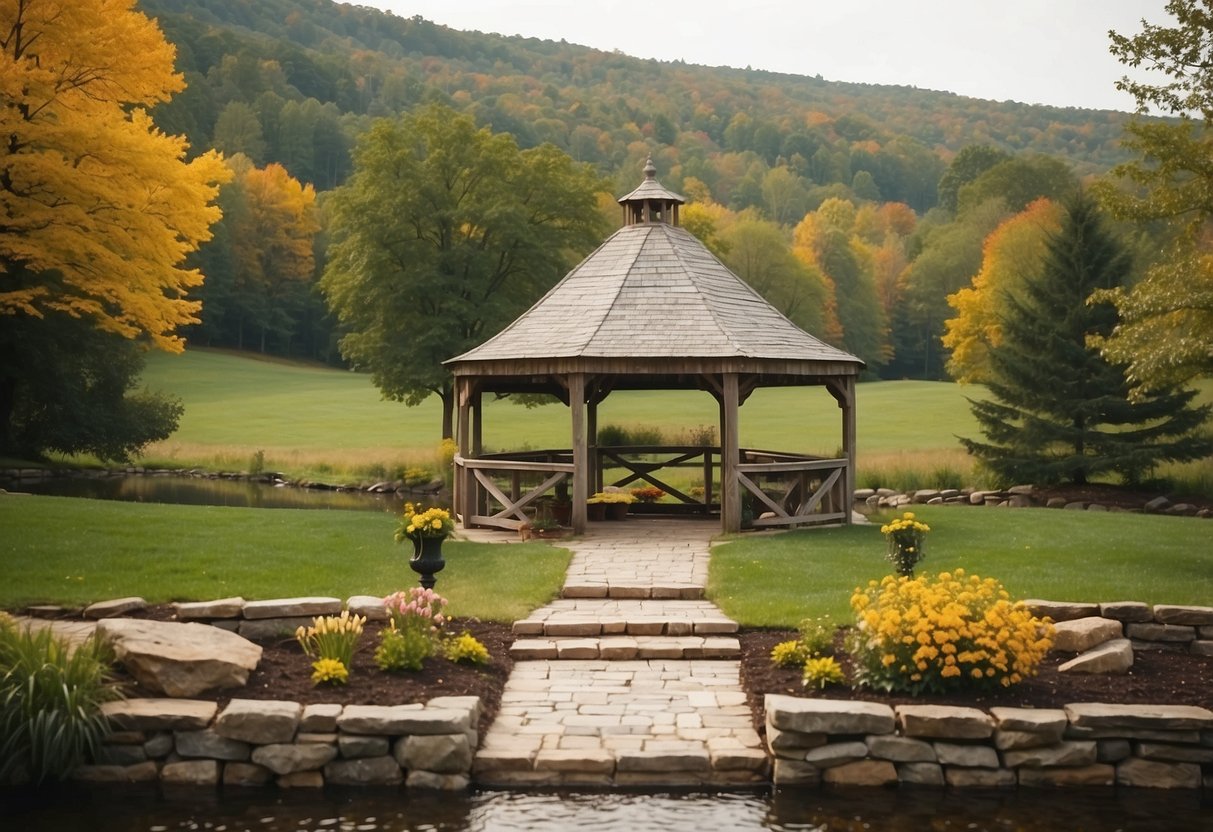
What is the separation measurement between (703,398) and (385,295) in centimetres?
2561

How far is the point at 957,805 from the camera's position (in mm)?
7406

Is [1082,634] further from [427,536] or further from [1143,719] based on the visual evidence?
[427,536]

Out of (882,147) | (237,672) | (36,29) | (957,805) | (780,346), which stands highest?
(882,147)

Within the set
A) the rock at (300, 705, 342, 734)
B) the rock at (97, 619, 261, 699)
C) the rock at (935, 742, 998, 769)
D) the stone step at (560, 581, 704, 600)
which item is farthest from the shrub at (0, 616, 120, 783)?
the rock at (935, 742, 998, 769)

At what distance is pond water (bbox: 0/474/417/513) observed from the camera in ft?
86.9

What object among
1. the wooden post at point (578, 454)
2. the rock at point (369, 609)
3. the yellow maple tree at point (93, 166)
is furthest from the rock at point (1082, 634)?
the yellow maple tree at point (93, 166)

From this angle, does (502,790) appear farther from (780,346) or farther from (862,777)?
(780,346)

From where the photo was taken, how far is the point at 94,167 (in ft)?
70.9

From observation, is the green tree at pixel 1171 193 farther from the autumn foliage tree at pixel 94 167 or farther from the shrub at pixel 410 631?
the autumn foliage tree at pixel 94 167

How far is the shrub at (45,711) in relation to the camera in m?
7.45

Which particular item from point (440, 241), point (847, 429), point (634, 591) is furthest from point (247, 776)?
point (440, 241)

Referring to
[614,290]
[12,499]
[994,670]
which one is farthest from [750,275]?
[994,670]

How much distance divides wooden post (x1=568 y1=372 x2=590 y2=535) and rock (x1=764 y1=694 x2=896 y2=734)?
903cm

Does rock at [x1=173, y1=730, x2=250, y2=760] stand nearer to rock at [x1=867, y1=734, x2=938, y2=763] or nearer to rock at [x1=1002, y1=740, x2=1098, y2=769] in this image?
rock at [x1=867, y1=734, x2=938, y2=763]
